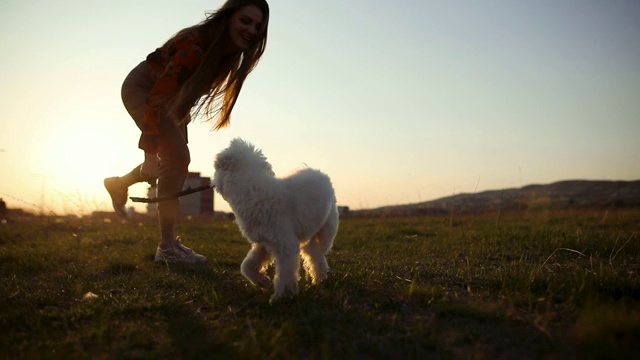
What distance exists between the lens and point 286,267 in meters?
3.61

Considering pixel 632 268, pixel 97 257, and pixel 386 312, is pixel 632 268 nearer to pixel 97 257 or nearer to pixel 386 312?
pixel 386 312

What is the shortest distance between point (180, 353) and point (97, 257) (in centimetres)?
425

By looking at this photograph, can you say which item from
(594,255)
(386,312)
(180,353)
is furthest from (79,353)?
(594,255)

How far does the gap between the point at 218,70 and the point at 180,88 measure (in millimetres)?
483

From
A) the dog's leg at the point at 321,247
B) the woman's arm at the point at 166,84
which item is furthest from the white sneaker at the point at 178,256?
the dog's leg at the point at 321,247

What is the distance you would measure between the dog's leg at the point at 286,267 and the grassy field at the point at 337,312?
146mm

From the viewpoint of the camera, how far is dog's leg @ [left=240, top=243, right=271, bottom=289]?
411 centimetres

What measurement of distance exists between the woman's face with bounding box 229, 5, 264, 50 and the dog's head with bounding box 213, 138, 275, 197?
1.53 m

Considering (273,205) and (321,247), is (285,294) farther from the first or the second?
(321,247)

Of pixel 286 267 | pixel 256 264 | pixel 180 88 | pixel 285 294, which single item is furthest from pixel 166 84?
pixel 285 294

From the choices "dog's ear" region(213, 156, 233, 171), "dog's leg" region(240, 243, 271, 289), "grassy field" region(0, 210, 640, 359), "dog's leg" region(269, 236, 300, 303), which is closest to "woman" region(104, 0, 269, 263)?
"grassy field" region(0, 210, 640, 359)

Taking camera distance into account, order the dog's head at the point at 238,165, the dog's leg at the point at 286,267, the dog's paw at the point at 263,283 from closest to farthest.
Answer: the dog's leg at the point at 286,267 → the dog's head at the point at 238,165 → the dog's paw at the point at 263,283

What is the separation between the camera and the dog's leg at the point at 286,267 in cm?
354

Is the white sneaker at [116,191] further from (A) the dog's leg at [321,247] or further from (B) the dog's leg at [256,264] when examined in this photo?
(A) the dog's leg at [321,247]
